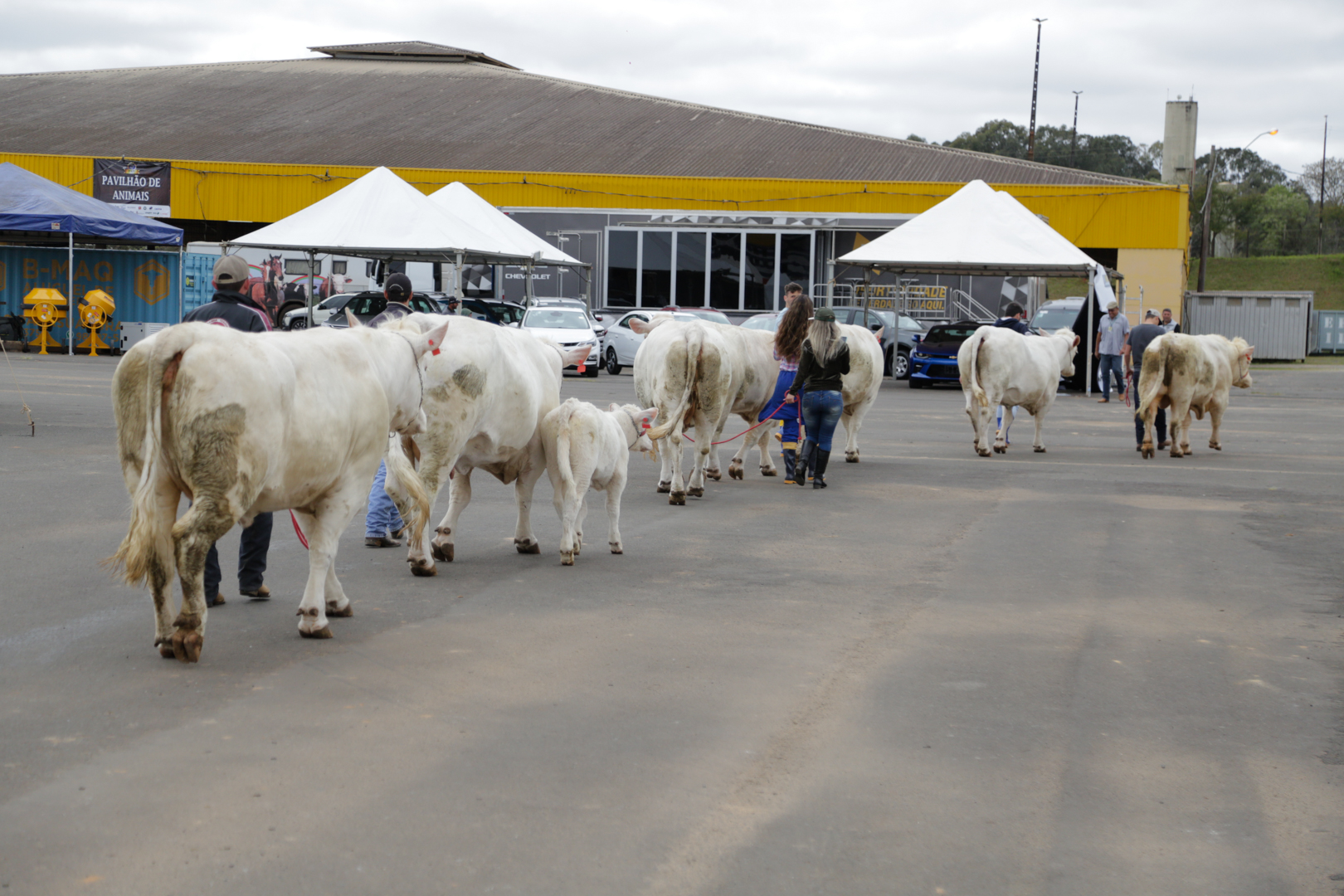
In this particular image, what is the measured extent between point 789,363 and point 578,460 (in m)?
5.74

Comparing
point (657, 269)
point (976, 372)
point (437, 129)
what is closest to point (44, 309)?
point (657, 269)

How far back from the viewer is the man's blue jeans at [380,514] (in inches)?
368

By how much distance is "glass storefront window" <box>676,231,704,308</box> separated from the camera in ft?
128

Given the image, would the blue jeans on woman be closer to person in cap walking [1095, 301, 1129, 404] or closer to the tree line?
person in cap walking [1095, 301, 1129, 404]

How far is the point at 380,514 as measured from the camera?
936 cm

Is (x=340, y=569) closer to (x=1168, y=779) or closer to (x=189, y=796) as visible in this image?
(x=189, y=796)

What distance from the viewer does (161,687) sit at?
568 cm

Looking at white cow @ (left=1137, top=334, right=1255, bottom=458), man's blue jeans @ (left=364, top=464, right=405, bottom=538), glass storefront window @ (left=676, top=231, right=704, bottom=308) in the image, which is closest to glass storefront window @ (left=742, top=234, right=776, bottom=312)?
glass storefront window @ (left=676, top=231, right=704, bottom=308)

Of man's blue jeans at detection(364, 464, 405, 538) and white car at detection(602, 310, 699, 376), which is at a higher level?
white car at detection(602, 310, 699, 376)

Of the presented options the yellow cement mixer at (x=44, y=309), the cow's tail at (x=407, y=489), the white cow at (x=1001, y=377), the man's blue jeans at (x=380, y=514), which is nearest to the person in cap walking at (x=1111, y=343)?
the white cow at (x=1001, y=377)

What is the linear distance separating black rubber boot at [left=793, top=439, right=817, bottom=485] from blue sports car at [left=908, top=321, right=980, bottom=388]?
17.2 metres

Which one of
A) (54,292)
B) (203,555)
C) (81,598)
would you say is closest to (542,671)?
(203,555)

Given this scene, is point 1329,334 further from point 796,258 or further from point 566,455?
point 566,455

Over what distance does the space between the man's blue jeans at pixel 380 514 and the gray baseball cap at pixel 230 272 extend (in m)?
2.07
